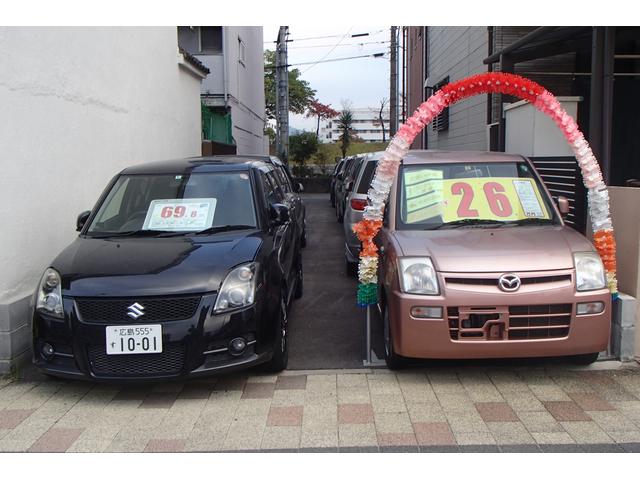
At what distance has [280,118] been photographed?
22.7m

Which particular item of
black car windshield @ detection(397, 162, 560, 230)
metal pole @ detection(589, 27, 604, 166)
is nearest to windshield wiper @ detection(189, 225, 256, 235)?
black car windshield @ detection(397, 162, 560, 230)

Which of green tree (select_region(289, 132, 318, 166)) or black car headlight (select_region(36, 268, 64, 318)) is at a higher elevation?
green tree (select_region(289, 132, 318, 166))

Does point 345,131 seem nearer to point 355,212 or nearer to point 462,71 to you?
point 462,71

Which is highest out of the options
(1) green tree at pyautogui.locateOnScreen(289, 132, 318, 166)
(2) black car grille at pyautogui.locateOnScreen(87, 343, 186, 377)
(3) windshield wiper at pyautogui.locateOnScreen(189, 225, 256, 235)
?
(1) green tree at pyautogui.locateOnScreen(289, 132, 318, 166)

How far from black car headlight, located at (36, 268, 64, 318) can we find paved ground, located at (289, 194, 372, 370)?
1927 millimetres

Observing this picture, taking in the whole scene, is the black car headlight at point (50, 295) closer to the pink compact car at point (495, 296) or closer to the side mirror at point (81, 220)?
the side mirror at point (81, 220)

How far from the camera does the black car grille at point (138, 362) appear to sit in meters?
4.08

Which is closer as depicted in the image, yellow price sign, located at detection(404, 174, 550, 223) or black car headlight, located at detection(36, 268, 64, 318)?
black car headlight, located at detection(36, 268, 64, 318)

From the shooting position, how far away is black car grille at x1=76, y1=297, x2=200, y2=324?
409 centimetres

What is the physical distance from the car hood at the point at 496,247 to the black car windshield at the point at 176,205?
1.49 metres

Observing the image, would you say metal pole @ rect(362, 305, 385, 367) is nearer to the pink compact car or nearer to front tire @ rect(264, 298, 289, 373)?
the pink compact car

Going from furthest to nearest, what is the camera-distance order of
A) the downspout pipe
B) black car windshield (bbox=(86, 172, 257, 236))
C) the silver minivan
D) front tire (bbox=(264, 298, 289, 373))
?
1. the downspout pipe
2. the silver minivan
3. black car windshield (bbox=(86, 172, 257, 236))
4. front tire (bbox=(264, 298, 289, 373))

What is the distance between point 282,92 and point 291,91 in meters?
23.4

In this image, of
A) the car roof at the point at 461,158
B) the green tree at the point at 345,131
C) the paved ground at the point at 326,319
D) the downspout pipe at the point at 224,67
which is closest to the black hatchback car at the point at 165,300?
the paved ground at the point at 326,319
